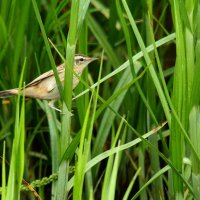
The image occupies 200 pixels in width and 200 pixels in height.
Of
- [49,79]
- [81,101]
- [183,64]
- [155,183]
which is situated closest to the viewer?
[183,64]

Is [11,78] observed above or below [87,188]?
above

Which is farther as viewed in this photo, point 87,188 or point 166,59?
point 166,59

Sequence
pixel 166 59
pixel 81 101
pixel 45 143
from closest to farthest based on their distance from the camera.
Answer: pixel 81 101 → pixel 45 143 → pixel 166 59

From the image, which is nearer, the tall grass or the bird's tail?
the tall grass

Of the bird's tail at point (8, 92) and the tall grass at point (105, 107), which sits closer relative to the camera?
the tall grass at point (105, 107)

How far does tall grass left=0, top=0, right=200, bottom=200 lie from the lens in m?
2.51

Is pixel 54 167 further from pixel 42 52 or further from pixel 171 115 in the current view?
pixel 171 115

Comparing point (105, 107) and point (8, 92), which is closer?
point (8, 92)

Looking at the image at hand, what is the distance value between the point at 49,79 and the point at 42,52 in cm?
42

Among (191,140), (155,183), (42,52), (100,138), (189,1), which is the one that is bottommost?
(155,183)

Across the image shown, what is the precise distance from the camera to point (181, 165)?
2.63 meters

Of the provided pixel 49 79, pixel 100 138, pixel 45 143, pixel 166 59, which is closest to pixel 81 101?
pixel 49 79

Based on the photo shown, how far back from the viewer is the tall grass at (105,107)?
251 centimetres

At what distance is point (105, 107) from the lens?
136 inches
